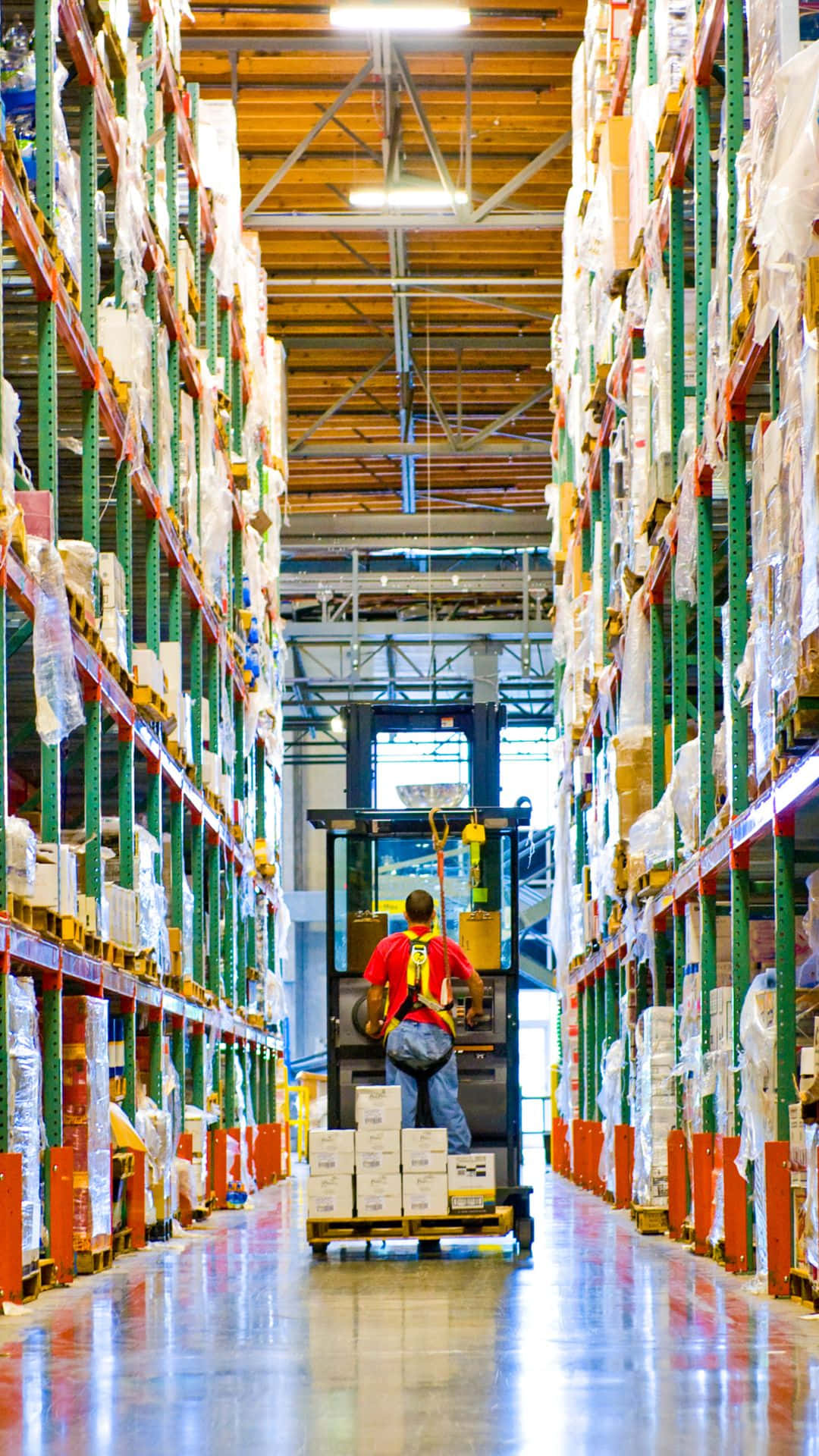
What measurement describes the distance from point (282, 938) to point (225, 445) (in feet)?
23.2

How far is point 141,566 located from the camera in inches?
522

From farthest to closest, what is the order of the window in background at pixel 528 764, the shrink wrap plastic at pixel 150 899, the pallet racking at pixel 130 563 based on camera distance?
the window in background at pixel 528 764 < the shrink wrap plastic at pixel 150 899 < the pallet racking at pixel 130 563

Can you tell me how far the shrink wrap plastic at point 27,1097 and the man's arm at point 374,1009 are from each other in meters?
2.05

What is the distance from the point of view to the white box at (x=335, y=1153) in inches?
357

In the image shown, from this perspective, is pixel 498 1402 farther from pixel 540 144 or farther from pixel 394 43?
pixel 540 144

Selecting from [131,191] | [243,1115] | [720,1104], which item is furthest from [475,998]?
[243,1115]

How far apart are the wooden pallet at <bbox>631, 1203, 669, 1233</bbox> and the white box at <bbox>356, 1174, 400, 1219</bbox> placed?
1.75 meters

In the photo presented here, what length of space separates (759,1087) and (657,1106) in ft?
10.5

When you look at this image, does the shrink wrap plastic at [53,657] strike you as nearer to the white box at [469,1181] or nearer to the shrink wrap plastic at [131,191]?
the white box at [469,1181]

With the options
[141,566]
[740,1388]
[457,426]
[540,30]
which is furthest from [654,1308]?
[457,426]

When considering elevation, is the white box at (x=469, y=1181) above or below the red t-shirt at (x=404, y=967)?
below

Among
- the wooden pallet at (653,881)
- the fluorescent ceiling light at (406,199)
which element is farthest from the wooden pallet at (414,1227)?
the fluorescent ceiling light at (406,199)

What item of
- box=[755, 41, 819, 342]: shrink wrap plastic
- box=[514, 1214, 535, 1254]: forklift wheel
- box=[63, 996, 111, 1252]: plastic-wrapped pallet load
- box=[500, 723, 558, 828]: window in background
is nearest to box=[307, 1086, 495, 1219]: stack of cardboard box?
box=[514, 1214, 535, 1254]: forklift wheel

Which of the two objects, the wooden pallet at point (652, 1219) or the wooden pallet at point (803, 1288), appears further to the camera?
the wooden pallet at point (652, 1219)
